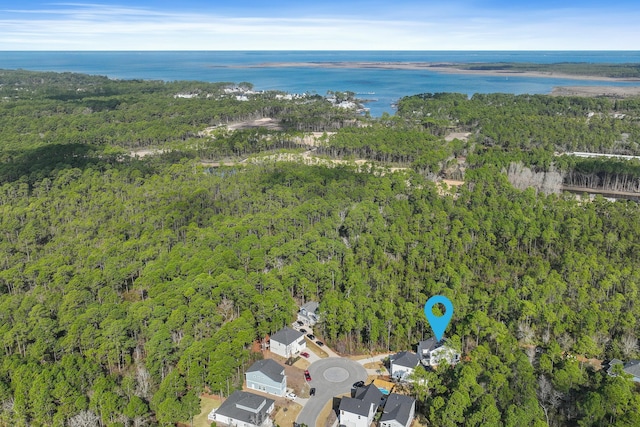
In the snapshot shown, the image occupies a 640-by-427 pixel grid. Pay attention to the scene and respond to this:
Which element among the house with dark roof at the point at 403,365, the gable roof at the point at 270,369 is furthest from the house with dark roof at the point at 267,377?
the house with dark roof at the point at 403,365

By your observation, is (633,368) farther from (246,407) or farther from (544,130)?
(544,130)

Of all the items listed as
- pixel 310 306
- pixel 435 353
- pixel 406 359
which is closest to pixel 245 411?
pixel 406 359

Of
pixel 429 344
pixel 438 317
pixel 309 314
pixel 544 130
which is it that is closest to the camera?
pixel 429 344

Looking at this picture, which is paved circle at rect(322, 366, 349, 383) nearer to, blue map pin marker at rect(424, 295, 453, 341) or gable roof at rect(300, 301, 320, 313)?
gable roof at rect(300, 301, 320, 313)

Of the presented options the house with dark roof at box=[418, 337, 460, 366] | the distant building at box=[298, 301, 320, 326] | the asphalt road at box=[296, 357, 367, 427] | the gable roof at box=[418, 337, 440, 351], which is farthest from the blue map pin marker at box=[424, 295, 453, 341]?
the distant building at box=[298, 301, 320, 326]

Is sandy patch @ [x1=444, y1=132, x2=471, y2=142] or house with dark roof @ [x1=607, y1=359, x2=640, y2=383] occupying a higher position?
sandy patch @ [x1=444, y1=132, x2=471, y2=142]

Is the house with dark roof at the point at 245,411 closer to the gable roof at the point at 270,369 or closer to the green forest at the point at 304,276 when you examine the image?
the green forest at the point at 304,276

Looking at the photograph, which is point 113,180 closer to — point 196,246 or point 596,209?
point 196,246
